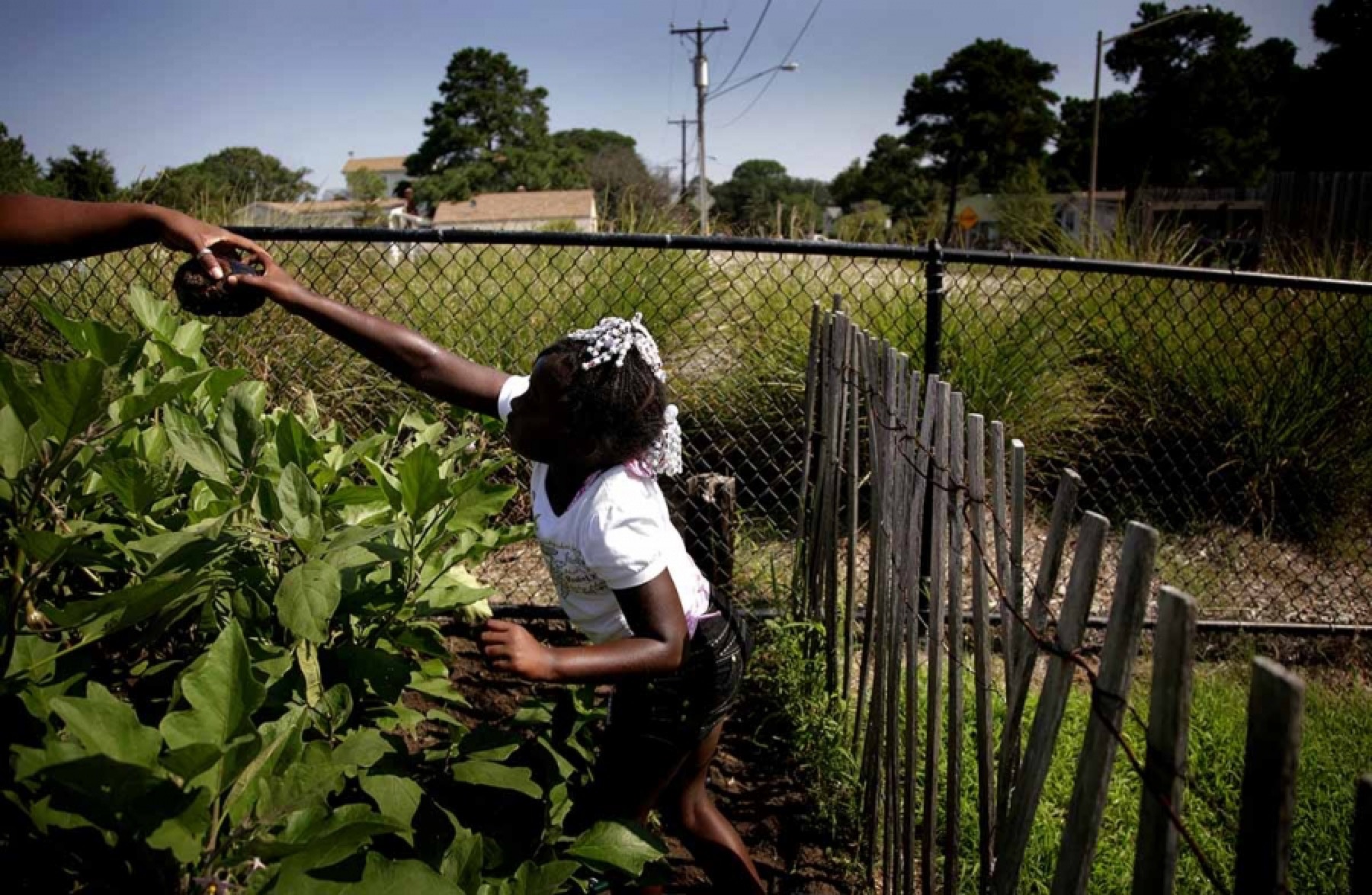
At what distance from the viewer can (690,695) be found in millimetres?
2014

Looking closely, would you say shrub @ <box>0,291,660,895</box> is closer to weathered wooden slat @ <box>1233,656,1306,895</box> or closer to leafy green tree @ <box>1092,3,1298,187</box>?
weathered wooden slat @ <box>1233,656,1306,895</box>

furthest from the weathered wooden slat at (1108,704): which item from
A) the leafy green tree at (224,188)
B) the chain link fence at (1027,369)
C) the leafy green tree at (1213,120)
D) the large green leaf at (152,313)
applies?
the leafy green tree at (1213,120)

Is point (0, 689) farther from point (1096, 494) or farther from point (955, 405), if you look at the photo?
point (1096, 494)

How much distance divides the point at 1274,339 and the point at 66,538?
588 cm

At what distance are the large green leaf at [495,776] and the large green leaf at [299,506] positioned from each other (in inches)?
17.8

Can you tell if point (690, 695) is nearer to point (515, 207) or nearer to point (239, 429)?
point (239, 429)

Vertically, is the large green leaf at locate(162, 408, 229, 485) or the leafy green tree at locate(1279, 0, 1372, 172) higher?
the leafy green tree at locate(1279, 0, 1372, 172)

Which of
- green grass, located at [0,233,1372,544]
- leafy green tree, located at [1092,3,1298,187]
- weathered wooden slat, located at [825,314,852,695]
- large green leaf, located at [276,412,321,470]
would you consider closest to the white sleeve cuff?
large green leaf, located at [276,412,321,470]

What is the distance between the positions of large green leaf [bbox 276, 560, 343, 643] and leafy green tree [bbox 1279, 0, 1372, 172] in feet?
127

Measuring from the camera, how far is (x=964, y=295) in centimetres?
529

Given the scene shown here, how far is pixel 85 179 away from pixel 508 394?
6.51 metres

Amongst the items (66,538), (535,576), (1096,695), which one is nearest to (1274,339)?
(535,576)

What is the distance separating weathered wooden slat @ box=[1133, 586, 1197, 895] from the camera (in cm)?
88

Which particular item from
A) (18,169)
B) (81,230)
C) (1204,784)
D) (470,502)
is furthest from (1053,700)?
(18,169)
